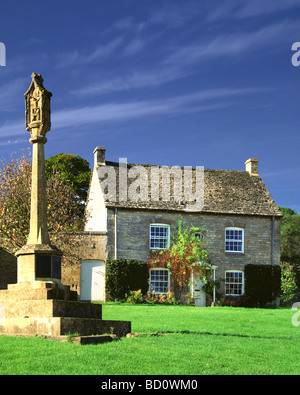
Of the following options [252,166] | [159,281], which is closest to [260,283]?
[159,281]

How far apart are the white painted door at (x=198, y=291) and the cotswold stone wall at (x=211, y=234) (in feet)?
4.24

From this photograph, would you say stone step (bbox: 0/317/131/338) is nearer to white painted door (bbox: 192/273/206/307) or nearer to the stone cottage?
the stone cottage

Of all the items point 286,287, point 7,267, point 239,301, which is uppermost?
point 7,267

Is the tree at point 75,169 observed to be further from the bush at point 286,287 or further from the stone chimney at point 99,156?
the bush at point 286,287

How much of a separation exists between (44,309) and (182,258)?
19.6 meters

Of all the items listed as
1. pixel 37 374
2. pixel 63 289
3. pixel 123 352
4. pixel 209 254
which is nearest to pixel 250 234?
pixel 209 254

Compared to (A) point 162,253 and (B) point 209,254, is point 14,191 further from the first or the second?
(B) point 209,254

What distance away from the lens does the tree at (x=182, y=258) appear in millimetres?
29862

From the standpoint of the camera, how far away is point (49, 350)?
8.73 m

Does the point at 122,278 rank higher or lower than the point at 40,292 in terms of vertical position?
lower

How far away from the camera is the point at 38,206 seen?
12320 mm

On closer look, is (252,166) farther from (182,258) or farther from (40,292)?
(40,292)

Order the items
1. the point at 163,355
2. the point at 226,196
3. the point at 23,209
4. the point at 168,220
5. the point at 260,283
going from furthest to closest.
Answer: the point at 226,196 → the point at 260,283 → the point at 168,220 → the point at 23,209 → the point at 163,355
